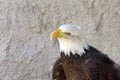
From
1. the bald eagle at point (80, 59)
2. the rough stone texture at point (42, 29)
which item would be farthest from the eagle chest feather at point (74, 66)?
the rough stone texture at point (42, 29)

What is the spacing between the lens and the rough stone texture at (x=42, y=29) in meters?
5.23

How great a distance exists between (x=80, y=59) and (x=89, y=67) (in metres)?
0.13

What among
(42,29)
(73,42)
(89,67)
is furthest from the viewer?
(42,29)

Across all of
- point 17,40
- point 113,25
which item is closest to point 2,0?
point 17,40

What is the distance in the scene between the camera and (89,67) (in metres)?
4.28

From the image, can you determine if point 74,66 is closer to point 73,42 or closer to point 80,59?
point 80,59

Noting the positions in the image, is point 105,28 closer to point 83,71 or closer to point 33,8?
point 33,8

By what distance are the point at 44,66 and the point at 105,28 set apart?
0.76 metres

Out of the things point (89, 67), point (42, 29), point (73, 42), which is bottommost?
point (89, 67)

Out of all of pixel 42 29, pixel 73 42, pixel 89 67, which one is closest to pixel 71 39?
pixel 73 42

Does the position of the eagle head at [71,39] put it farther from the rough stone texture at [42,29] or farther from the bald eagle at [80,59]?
the rough stone texture at [42,29]

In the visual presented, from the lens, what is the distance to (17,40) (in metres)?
5.25

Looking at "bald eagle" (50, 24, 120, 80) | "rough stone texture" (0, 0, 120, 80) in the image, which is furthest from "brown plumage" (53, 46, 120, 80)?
"rough stone texture" (0, 0, 120, 80)

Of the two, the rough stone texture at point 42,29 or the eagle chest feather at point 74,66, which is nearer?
the eagle chest feather at point 74,66
